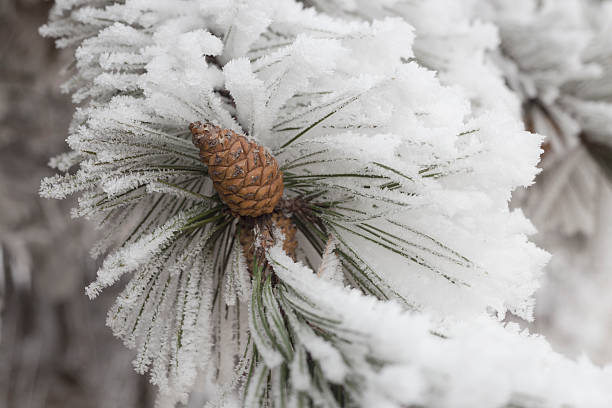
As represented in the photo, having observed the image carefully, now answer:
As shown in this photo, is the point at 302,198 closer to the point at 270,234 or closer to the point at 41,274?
the point at 270,234

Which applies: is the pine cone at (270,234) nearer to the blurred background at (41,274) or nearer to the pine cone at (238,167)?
the pine cone at (238,167)

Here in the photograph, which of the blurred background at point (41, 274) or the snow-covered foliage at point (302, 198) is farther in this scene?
the blurred background at point (41, 274)

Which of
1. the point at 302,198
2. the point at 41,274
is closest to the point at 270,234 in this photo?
the point at 302,198

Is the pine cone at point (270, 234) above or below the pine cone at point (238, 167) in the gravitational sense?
below

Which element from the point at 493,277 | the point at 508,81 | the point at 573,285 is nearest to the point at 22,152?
the point at 508,81

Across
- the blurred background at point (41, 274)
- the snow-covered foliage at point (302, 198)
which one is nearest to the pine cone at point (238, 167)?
the snow-covered foliage at point (302, 198)

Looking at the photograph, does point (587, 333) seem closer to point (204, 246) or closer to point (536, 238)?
point (536, 238)

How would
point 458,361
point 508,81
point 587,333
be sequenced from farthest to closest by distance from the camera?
point 587,333
point 508,81
point 458,361
